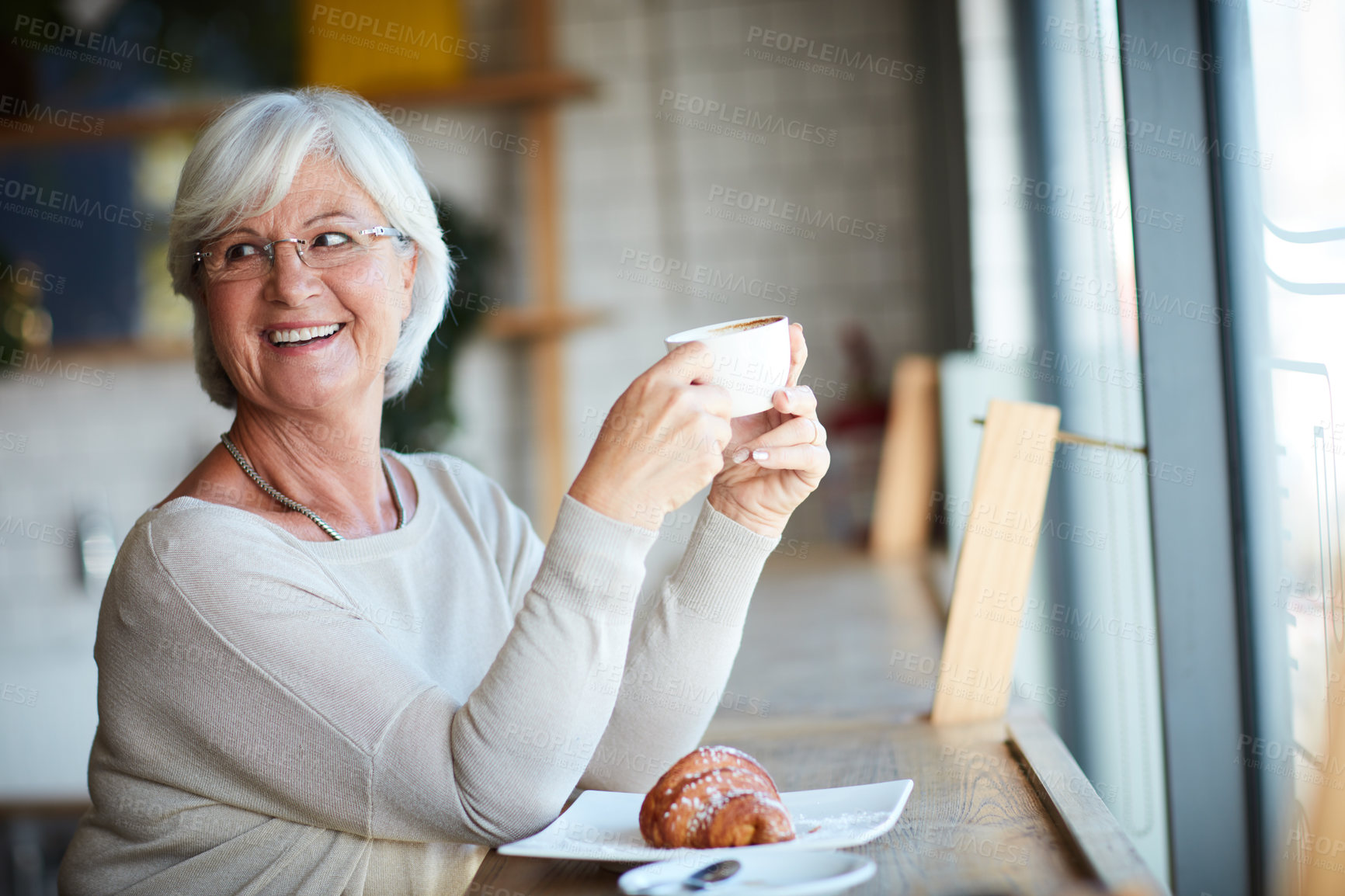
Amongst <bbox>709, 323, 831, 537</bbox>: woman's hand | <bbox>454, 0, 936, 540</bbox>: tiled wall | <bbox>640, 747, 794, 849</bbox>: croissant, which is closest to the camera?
<bbox>640, 747, 794, 849</bbox>: croissant

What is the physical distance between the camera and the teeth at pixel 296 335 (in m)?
1.04

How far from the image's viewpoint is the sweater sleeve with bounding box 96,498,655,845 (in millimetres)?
758

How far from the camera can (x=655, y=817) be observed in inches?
28.4

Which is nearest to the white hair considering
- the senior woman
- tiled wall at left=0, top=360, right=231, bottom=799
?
the senior woman

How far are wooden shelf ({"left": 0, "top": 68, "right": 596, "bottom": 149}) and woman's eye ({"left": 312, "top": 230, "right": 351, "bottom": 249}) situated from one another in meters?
2.79

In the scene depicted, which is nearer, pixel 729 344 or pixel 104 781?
pixel 729 344

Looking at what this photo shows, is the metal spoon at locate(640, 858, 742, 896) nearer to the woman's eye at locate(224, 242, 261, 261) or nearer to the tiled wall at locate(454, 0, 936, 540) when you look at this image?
the woman's eye at locate(224, 242, 261, 261)

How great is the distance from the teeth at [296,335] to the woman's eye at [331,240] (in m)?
0.08

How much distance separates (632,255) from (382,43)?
3.66 feet

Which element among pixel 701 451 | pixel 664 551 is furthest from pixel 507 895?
pixel 664 551

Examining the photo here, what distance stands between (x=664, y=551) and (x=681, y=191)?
1.23 meters

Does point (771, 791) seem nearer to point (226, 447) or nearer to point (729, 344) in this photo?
point (729, 344)

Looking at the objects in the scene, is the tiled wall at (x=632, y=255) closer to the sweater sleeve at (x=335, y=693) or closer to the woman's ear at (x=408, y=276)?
the woman's ear at (x=408, y=276)

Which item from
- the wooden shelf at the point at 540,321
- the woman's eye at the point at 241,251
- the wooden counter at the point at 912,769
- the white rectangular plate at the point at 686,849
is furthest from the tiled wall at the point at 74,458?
the white rectangular plate at the point at 686,849
